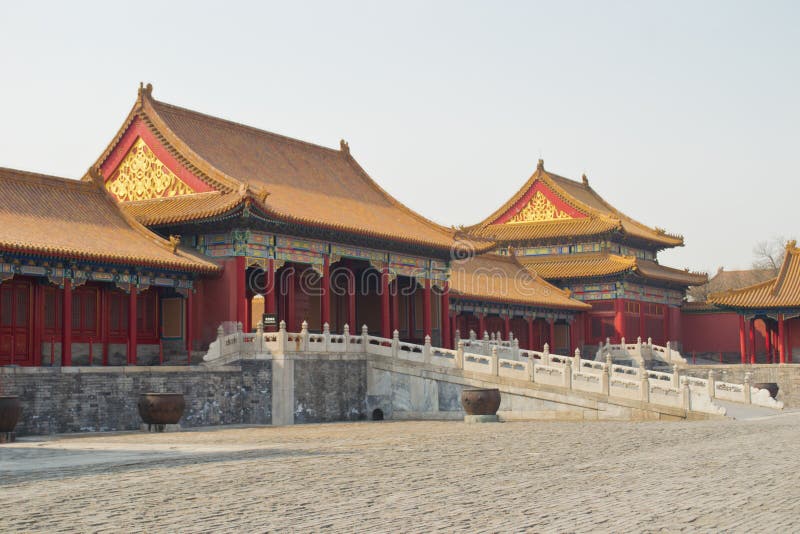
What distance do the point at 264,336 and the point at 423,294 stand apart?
12859 mm

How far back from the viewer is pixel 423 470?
17297 mm

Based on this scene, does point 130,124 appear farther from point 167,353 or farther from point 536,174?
point 536,174

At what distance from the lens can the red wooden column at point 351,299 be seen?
40031 mm

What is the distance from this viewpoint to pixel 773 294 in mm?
52562

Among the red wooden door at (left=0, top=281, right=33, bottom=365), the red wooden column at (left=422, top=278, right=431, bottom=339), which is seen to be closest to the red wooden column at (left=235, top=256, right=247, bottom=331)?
the red wooden door at (left=0, top=281, right=33, bottom=365)

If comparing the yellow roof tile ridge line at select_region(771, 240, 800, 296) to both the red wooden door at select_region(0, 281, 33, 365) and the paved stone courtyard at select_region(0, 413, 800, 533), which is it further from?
the red wooden door at select_region(0, 281, 33, 365)

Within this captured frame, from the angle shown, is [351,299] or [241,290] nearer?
[241,290]

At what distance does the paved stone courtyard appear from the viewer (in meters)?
12.5

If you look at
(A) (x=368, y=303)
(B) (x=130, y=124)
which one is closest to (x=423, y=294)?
(A) (x=368, y=303)

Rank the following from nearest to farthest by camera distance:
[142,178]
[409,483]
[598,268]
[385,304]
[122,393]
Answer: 1. [409,483]
2. [122,393]
3. [142,178]
4. [385,304]
5. [598,268]

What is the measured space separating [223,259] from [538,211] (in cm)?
3305

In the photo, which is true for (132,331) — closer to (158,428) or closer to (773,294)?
(158,428)

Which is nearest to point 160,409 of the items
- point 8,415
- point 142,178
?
point 8,415

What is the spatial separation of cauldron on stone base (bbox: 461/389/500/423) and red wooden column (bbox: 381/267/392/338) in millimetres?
10513
